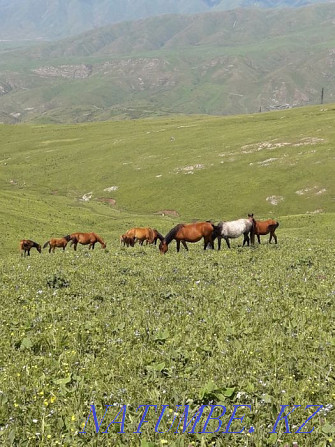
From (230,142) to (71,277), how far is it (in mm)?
122911

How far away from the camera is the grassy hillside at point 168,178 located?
250 ft

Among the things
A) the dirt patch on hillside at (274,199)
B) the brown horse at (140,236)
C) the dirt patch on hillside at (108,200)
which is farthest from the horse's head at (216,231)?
the dirt patch on hillside at (108,200)

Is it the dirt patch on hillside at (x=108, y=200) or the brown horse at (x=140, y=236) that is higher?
the dirt patch on hillside at (x=108, y=200)

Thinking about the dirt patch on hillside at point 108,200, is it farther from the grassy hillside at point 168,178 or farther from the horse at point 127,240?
the horse at point 127,240

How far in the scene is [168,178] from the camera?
4250 inches

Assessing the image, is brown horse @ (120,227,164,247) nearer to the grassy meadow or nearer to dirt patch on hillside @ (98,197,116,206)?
the grassy meadow

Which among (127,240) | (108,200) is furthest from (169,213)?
(127,240)

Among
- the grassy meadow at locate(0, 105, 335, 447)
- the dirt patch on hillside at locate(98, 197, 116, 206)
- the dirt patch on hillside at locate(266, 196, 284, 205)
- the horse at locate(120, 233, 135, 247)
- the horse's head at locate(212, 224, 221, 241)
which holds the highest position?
the dirt patch on hillside at locate(98, 197, 116, 206)

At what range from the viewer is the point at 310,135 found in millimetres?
120750

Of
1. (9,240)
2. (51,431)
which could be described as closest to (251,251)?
(51,431)

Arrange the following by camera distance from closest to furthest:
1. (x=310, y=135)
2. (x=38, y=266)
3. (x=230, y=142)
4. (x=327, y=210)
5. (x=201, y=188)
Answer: (x=38, y=266) < (x=327, y=210) < (x=201, y=188) < (x=310, y=135) < (x=230, y=142)

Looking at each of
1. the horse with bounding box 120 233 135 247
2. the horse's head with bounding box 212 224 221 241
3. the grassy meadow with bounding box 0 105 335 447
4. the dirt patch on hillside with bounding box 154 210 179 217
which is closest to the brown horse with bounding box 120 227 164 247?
the horse with bounding box 120 233 135 247

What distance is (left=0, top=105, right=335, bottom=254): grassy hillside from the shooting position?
76188 millimetres

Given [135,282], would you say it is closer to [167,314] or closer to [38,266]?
[167,314]
